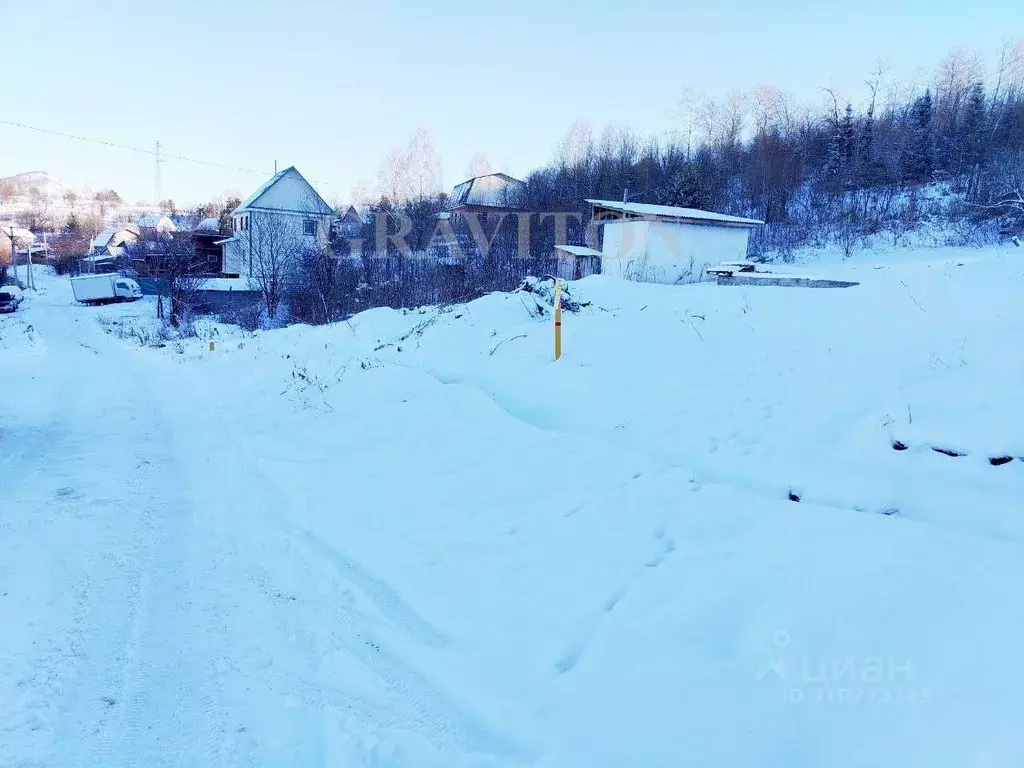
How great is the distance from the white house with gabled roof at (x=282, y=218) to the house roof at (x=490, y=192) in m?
11.2

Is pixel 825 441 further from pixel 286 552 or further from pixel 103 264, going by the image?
pixel 103 264

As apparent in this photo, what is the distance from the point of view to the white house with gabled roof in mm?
33219

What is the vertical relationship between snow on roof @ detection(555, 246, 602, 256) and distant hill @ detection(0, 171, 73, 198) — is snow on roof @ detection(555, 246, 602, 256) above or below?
below

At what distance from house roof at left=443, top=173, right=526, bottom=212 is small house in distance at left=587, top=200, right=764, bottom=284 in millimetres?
23415

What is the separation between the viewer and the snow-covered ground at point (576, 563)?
2.55m

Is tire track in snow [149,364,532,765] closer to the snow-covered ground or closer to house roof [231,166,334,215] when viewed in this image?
the snow-covered ground

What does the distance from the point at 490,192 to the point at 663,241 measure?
28015mm

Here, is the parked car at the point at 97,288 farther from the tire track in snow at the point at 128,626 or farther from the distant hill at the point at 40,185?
the distant hill at the point at 40,185

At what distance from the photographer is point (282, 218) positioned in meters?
35.5

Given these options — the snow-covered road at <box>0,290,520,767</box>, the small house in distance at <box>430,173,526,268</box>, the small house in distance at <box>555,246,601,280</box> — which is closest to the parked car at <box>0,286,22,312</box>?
the small house in distance at <box>430,173,526,268</box>

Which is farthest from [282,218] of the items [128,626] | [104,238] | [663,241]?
[104,238]

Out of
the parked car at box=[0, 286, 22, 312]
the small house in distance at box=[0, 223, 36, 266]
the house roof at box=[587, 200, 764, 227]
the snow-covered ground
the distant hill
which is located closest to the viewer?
the snow-covered ground

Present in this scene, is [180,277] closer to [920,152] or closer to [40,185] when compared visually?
[920,152]

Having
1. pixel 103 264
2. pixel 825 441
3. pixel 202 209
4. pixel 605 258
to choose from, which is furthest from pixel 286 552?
pixel 202 209
